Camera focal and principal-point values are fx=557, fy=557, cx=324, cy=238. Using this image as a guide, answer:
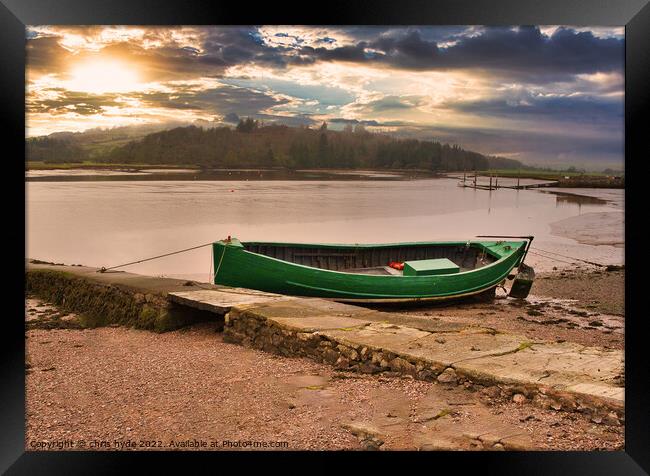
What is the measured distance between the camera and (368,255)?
9.30 metres

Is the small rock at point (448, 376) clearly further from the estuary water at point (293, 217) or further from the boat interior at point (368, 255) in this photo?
the boat interior at point (368, 255)

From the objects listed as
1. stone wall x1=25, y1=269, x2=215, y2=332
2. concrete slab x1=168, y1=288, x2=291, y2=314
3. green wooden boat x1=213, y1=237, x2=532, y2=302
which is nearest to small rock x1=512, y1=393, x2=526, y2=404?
concrete slab x1=168, y1=288, x2=291, y2=314

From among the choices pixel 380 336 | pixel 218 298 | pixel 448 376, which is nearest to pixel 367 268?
pixel 218 298

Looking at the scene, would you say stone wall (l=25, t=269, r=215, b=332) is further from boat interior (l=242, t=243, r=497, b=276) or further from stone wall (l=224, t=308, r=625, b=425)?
boat interior (l=242, t=243, r=497, b=276)

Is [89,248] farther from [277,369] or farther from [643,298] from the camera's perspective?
[643,298]

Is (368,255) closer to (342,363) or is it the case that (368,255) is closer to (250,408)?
(342,363)

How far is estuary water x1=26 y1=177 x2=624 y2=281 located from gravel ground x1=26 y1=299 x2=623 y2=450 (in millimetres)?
3549

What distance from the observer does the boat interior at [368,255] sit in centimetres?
877

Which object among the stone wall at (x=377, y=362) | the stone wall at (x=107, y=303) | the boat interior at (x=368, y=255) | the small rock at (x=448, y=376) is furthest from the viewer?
the boat interior at (x=368, y=255)

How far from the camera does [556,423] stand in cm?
378

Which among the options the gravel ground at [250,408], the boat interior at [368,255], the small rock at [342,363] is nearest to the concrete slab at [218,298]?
the gravel ground at [250,408]

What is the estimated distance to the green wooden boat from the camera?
7.42 metres

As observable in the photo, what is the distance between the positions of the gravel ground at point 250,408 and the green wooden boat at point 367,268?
7.43 feet

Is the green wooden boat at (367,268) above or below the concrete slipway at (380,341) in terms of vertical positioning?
above
